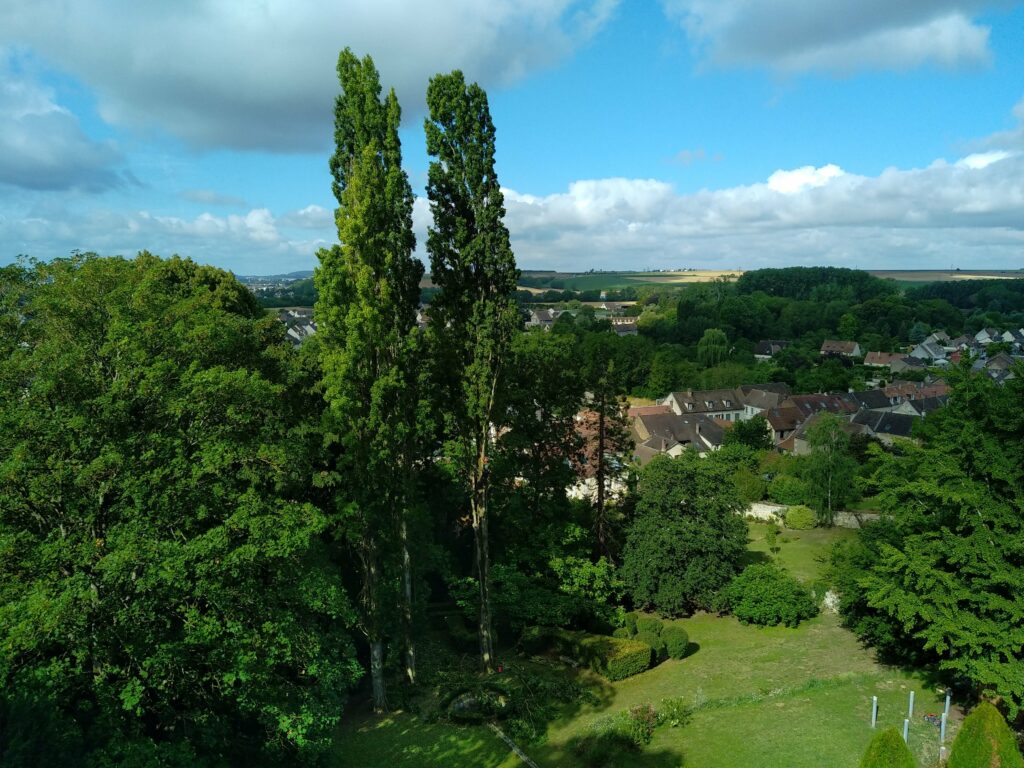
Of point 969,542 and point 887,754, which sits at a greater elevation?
point 969,542

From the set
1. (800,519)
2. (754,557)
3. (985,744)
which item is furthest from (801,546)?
(985,744)

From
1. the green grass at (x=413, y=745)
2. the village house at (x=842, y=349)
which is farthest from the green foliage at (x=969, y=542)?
the village house at (x=842, y=349)

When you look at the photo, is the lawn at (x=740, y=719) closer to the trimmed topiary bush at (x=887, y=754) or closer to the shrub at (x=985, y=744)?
the shrub at (x=985, y=744)

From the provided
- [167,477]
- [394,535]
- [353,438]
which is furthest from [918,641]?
[167,477]

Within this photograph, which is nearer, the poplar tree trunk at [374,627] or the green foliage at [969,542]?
the green foliage at [969,542]

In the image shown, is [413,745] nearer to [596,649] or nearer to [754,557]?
[596,649]

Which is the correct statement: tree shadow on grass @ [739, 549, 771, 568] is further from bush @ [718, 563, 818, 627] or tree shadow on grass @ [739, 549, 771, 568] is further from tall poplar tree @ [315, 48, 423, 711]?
tall poplar tree @ [315, 48, 423, 711]

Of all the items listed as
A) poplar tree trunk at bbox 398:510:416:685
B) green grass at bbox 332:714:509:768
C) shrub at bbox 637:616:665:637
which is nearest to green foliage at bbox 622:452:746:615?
shrub at bbox 637:616:665:637
